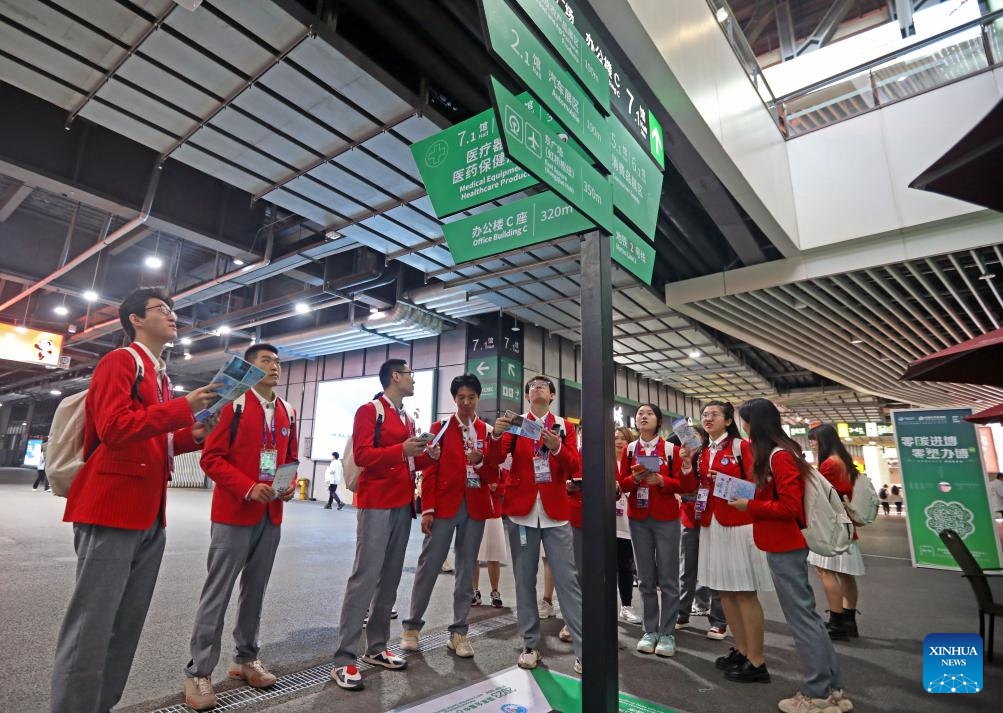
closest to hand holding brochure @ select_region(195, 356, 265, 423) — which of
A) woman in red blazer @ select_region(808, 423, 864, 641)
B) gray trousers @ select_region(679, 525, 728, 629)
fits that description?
gray trousers @ select_region(679, 525, 728, 629)

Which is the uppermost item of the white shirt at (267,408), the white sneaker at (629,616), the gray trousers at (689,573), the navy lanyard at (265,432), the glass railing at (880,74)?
the glass railing at (880,74)

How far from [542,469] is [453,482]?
0.59 metres

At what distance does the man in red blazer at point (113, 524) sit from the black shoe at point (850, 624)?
4516mm

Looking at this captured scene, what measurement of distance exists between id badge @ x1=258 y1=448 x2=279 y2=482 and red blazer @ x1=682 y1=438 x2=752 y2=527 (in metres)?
2.64

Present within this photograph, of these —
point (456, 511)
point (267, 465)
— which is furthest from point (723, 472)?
point (267, 465)

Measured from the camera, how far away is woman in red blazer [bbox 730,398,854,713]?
249 centimetres

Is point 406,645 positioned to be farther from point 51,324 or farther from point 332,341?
point 51,324

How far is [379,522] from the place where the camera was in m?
2.94

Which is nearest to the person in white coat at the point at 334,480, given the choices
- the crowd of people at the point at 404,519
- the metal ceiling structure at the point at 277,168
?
the metal ceiling structure at the point at 277,168

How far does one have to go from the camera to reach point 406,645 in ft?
10.3

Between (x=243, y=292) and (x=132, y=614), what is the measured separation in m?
12.7

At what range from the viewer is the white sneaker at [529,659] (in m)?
2.92

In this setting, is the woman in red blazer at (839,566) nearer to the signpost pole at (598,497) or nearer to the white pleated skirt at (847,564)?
the white pleated skirt at (847,564)

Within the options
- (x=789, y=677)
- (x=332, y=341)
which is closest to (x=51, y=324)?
(x=332, y=341)
